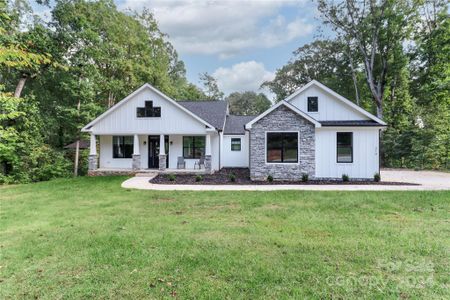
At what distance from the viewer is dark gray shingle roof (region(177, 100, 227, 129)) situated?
61.4ft

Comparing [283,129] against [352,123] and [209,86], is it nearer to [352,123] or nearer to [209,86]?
[352,123]

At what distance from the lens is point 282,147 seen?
13.4 metres

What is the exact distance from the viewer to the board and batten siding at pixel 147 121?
16328 millimetres

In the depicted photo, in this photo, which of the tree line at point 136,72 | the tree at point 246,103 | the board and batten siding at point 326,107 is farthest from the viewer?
the tree at point 246,103

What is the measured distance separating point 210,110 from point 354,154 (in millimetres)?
11069

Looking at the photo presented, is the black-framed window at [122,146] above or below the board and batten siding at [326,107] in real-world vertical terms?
below

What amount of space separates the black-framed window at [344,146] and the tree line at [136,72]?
4.18 meters

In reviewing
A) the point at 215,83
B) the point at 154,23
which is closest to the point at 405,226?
the point at 154,23

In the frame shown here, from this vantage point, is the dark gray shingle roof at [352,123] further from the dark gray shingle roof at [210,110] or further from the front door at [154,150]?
the front door at [154,150]

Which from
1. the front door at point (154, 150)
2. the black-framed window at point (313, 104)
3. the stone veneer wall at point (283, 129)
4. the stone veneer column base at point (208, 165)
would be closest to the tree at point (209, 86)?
the front door at point (154, 150)

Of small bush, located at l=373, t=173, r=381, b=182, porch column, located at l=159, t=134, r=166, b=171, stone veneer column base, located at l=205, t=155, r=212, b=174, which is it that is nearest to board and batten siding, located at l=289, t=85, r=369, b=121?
small bush, located at l=373, t=173, r=381, b=182

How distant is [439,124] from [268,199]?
15940mm

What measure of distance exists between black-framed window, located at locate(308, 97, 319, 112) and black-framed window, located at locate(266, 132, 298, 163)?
6.82 feet

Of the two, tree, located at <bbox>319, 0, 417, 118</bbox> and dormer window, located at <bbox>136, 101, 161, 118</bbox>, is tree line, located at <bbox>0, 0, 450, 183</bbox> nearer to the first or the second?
tree, located at <bbox>319, 0, 417, 118</bbox>
